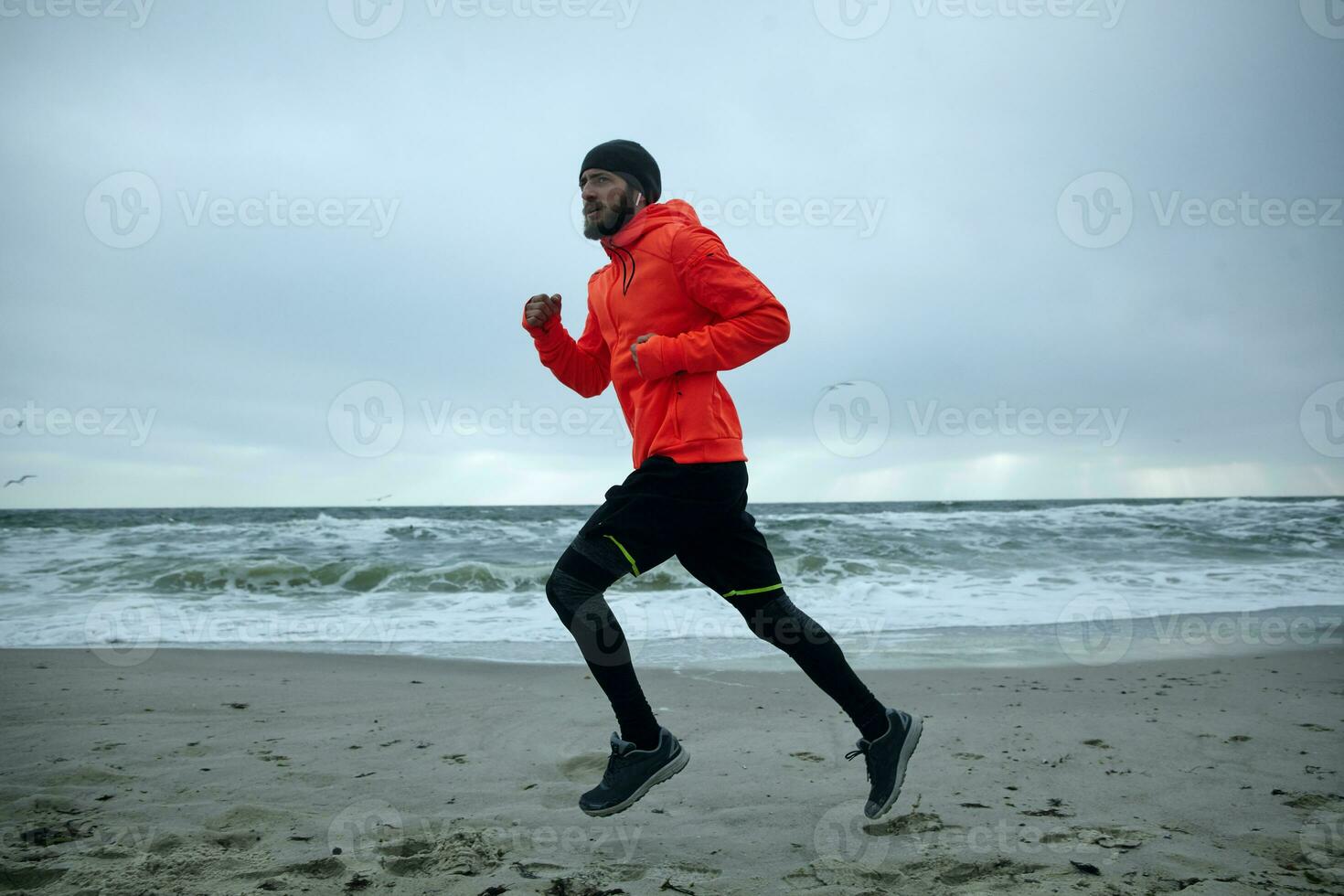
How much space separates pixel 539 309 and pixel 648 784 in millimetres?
1398

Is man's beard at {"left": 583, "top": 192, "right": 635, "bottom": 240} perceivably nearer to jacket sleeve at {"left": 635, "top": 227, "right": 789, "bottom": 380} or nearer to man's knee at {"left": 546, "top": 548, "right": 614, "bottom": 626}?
jacket sleeve at {"left": 635, "top": 227, "right": 789, "bottom": 380}

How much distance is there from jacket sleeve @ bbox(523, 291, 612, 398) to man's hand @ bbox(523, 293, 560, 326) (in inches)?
1.0

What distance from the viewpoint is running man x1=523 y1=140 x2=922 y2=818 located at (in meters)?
2.28

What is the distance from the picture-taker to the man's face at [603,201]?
247 centimetres

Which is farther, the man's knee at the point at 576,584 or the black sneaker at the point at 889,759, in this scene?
the black sneaker at the point at 889,759

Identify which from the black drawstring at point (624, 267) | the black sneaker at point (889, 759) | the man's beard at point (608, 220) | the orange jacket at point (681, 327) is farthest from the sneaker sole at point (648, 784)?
the man's beard at point (608, 220)

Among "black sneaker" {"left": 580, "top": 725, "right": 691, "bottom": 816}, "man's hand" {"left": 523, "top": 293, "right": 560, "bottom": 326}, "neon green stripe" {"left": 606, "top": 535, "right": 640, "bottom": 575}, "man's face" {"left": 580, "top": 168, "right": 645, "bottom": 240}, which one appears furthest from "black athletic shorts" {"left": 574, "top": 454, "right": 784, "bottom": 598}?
"man's face" {"left": 580, "top": 168, "right": 645, "bottom": 240}

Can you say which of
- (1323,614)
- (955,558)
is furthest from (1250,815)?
(955,558)

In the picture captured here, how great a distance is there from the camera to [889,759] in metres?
2.46

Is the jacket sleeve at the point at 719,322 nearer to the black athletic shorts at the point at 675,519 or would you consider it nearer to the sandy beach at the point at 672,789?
the black athletic shorts at the point at 675,519

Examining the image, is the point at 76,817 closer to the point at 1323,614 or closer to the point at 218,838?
the point at 218,838

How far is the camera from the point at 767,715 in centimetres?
437

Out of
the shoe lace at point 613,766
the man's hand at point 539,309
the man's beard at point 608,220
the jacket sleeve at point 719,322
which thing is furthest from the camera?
the man's hand at point 539,309

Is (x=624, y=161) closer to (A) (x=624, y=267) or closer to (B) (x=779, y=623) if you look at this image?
(A) (x=624, y=267)
